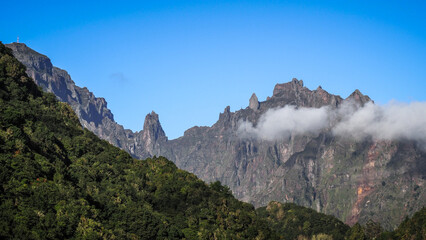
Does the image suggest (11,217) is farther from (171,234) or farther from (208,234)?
(208,234)

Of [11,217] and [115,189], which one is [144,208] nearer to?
[115,189]

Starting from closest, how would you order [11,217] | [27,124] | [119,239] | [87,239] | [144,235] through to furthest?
[11,217] → [87,239] → [119,239] → [144,235] → [27,124]

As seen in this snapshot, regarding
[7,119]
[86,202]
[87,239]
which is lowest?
[87,239]

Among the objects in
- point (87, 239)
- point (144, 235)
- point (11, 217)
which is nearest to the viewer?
point (11, 217)

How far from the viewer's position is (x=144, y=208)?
19662 centimetres

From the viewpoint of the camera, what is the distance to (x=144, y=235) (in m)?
179

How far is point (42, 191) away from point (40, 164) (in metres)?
17.6

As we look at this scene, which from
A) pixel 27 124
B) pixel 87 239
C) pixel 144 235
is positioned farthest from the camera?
pixel 27 124

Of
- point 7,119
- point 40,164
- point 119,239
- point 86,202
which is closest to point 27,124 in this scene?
point 7,119

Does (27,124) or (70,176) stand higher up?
(27,124)

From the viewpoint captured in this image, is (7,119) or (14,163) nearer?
(14,163)

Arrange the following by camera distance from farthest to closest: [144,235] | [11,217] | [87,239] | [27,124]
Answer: [27,124] < [144,235] < [87,239] < [11,217]

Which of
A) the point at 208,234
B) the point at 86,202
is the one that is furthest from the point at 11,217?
the point at 208,234

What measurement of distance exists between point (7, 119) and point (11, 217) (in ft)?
164
